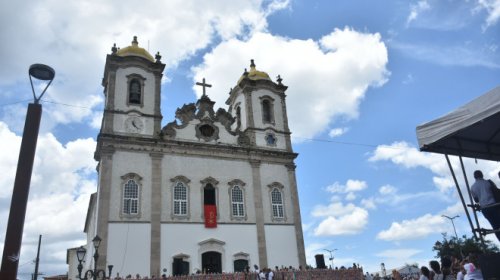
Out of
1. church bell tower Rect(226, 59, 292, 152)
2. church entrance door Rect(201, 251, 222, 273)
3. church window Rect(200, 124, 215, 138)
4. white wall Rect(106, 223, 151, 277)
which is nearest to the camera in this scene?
white wall Rect(106, 223, 151, 277)

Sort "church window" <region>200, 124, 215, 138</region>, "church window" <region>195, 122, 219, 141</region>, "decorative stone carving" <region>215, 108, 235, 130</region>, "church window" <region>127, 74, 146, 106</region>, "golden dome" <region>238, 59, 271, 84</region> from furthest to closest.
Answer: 1. "golden dome" <region>238, 59, 271, 84</region>
2. "decorative stone carving" <region>215, 108, 235, 130</region>
3. "church window" <region>200, 124, 215, 138</region>
4. "church window" <region>195, 122, 219, 141</region>
5. "church window" <region>127, 74, 146, 106</region>

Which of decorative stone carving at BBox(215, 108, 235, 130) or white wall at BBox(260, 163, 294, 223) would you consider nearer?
white wall at BBox(260, 163, 294, 223)

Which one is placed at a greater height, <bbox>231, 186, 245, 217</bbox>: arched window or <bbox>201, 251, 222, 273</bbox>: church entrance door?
<bbox>231, 186, 245, 217</bbox>: arched window

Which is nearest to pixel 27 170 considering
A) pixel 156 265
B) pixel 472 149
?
pixel 472 149

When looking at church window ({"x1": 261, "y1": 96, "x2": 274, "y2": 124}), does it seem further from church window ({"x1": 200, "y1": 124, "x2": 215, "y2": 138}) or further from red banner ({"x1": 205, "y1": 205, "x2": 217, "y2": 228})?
red banner ({"x1": 205, "y1": 205, "x2": 217, "y2": 228})

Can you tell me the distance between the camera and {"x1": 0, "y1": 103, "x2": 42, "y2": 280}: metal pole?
296 inches

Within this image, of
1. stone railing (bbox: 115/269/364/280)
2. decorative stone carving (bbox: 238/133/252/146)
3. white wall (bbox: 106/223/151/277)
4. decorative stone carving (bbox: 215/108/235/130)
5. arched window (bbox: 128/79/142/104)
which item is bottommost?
stone railing (bbox: 115/269/364/280)

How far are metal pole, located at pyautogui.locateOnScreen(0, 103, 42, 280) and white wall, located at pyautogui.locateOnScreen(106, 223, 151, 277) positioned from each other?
1519cm

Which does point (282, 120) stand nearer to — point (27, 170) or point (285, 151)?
point (285, 151)

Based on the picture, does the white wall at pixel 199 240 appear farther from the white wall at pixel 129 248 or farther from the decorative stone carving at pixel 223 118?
the decorative stone carving at pixel 223 118

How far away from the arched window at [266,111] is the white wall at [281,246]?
8.21 m

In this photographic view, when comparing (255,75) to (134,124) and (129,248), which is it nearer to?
(134,124)

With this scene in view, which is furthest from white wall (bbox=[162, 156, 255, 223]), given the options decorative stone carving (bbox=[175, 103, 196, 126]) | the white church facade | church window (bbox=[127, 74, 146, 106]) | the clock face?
church window (bbox=[127, 74, 146, 106])

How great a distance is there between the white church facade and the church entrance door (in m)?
0.06
